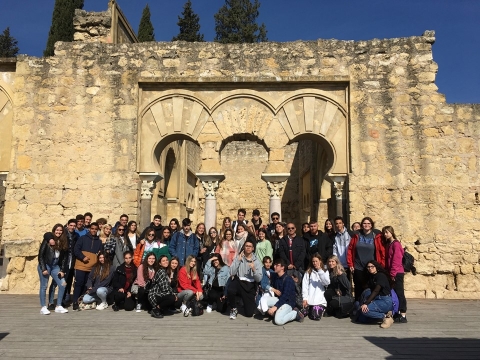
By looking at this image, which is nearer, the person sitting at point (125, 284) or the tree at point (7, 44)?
the person sitting at point (125, 284)

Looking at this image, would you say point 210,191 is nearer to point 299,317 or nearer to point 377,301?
point 299,317

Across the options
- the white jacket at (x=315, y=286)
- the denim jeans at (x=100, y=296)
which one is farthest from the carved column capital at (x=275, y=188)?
the denim jeans at (x=100, y=296)

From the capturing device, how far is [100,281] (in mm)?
7316

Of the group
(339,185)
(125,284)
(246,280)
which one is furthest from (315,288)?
(339,185)

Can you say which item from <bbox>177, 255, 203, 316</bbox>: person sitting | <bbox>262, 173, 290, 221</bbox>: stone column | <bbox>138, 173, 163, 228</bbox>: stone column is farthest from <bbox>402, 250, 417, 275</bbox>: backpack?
<bbox>138, 173, 163, 228</bbox>: stone column

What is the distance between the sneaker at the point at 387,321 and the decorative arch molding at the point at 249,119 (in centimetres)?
407

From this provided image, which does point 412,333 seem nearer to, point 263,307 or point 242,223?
point 263,307

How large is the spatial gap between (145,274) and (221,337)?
211 centimetres

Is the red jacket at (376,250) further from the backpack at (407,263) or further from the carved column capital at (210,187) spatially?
the carved column capital at (210,187)

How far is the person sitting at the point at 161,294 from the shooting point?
6.59m

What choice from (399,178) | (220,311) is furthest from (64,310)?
(399,178)

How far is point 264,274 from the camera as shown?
682cm

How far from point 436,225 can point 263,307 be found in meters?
4.46

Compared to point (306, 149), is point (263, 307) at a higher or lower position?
lower
